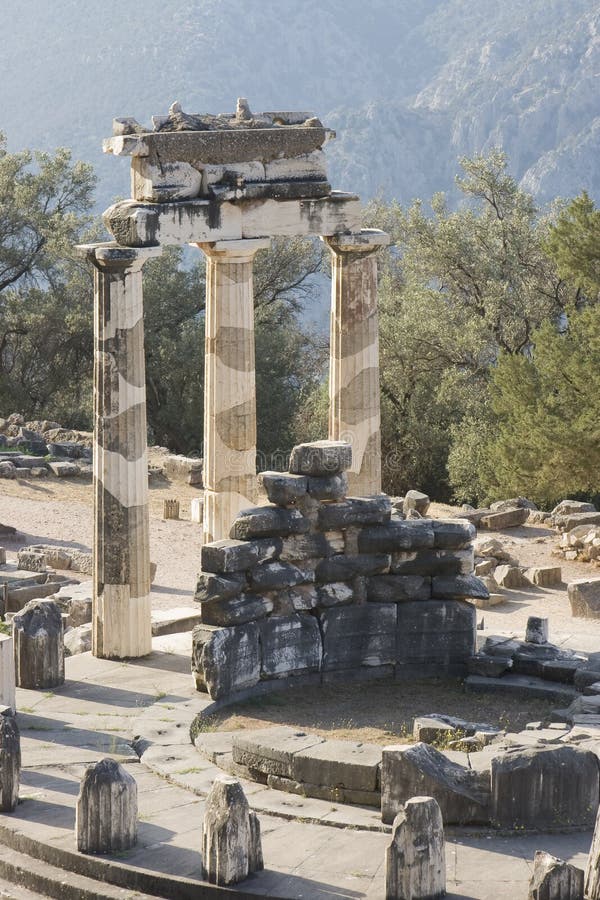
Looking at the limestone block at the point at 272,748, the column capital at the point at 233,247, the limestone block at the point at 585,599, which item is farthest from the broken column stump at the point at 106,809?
the limestone block at the point at 585,599

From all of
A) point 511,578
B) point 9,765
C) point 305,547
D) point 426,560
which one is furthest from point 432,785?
point 511,578

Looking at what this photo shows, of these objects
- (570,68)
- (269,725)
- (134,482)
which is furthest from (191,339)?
(570,68)

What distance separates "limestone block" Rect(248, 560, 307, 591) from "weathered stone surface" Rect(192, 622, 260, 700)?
16.5 inches

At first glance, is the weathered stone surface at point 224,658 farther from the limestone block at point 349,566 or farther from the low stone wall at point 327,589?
the limestone block at point 349,566

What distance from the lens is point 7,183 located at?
154ft

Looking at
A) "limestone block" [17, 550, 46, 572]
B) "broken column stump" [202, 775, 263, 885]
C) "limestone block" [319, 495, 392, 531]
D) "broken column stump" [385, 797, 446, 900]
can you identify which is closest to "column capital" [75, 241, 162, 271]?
"limestone block" [319, 495, 392, 531]

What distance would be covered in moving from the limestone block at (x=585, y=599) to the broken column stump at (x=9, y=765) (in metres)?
11.3

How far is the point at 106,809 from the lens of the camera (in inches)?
463

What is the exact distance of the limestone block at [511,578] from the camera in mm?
24016

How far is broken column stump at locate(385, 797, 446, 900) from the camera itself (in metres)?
10.8

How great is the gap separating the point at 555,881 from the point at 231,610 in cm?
599

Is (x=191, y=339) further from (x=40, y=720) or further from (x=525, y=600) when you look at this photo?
(x=40, y=720)

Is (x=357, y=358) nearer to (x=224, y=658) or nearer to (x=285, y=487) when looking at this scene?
(x=285, y=487)

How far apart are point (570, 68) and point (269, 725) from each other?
5692 inches
